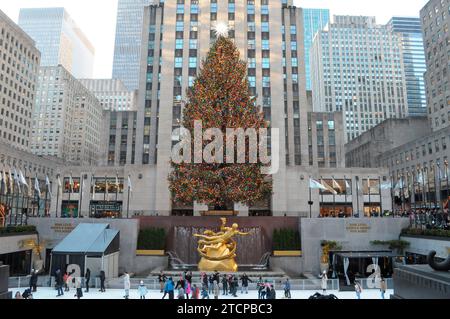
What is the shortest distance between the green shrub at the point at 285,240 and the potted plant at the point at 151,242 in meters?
10.8

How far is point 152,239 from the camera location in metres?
36.2

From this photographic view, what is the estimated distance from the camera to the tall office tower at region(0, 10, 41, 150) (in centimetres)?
10212

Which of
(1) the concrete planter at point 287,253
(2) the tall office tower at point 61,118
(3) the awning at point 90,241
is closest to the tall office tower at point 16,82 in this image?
(2) the tall office tower at point 61,118

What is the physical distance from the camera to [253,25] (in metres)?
62.7

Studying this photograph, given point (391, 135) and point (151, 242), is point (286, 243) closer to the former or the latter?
point (151, 242)

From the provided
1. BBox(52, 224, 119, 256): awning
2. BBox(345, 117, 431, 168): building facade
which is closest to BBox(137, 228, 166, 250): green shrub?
BBox(52, 224, 119, 256): awning

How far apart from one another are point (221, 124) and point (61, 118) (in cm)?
13085

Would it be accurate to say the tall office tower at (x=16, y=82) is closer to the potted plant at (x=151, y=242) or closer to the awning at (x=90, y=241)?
the awning at (x=90, y=241)

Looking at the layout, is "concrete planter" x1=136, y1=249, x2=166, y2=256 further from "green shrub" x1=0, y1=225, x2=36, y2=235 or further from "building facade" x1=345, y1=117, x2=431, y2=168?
"building facade" x1=345, y1=117, x2=431, y2=168

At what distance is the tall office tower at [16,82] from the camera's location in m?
102

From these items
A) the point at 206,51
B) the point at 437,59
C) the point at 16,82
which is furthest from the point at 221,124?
the point at 16,82

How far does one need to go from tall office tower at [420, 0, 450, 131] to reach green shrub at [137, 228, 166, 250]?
270 ft
